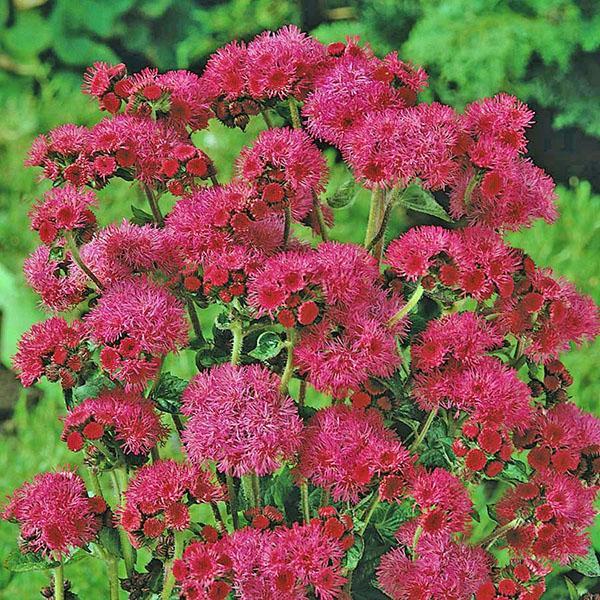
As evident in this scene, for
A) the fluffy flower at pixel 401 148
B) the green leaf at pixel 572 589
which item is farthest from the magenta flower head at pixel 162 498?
the green leaf at pixel 572 589

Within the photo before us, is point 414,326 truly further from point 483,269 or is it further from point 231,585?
point 231,585

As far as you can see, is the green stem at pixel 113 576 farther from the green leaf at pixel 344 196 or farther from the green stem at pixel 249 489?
the green leaf at pixel 344 196

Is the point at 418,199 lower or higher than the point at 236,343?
higher

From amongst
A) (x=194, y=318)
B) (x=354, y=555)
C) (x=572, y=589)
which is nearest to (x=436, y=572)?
(x=354, y=555)

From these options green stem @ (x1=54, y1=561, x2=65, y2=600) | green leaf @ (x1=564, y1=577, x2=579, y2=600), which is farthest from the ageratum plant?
green leaf @ (x1=564, y1=577, x2=579, y2=600)

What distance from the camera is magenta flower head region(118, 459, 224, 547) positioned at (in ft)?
4.33

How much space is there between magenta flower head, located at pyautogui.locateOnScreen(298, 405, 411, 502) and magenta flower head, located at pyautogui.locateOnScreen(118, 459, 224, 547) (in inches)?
4.9

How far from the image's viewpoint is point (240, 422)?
1.34 metres

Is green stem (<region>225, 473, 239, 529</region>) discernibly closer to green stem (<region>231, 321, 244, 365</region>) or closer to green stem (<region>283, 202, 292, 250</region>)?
green stem (<region>231, 321, 244, 365</region>)

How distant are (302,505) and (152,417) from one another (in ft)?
0.87

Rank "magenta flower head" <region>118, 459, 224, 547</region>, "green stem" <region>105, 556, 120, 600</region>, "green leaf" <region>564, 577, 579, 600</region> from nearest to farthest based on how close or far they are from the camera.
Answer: "magenta flower head" <region>118, 459, 224, 547</region> → "green stem" <region>105, 556, 120, 600</region> → "green leaf" <region>564, 577, 579, 600</region>

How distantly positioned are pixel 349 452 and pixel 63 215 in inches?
18.6

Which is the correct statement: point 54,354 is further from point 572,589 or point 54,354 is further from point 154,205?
point 572,589

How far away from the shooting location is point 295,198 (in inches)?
55.1
